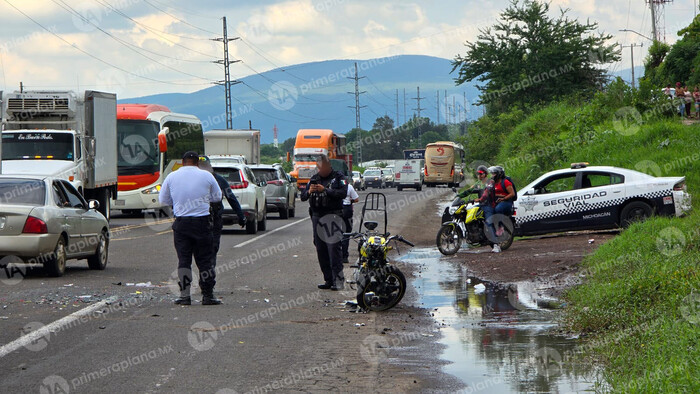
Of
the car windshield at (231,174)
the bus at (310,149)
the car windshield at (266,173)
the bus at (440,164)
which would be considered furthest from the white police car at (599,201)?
the bus at (440,164)

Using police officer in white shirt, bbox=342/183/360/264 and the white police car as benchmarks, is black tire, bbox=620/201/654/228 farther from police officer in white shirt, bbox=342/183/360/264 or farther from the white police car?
police officer in white shirt, bbox=342/183/360/264

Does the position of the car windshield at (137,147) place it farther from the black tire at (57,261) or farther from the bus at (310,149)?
the bus at (310,149)

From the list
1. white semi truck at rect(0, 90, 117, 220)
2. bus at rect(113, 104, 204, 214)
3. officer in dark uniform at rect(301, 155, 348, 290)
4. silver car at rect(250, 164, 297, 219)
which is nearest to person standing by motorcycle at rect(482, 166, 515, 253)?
officer in dark uniform at rect(301, 155, 348, 290)

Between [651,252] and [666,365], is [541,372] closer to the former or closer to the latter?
[666,365]

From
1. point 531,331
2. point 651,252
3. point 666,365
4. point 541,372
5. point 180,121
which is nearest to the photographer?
point 666,365

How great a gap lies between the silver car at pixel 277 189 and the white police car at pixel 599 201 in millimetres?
12135

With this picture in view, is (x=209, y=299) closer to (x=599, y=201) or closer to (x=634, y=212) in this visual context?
(x=599, y=201)

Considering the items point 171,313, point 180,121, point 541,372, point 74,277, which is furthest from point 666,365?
point 180,121

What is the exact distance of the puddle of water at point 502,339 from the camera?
7.26 meters

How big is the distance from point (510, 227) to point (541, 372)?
1112 centimetres

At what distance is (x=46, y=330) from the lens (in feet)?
30.6

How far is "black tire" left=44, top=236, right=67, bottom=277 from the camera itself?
14.2m

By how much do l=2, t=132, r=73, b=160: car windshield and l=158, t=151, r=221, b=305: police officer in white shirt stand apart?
14.0 meters

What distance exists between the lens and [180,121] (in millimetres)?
37188
